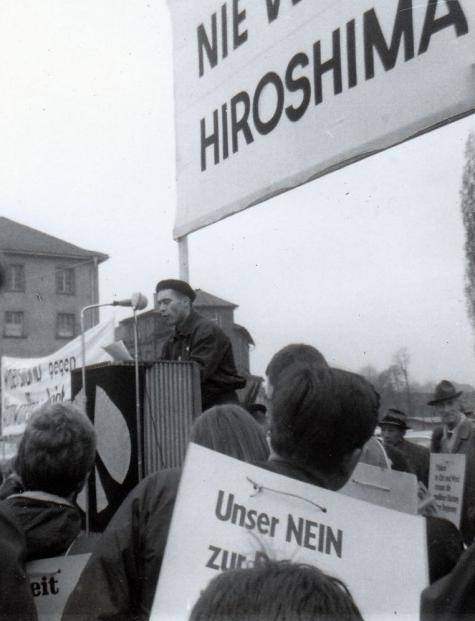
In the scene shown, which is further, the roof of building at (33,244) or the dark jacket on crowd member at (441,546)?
the roof of building at (33,244)

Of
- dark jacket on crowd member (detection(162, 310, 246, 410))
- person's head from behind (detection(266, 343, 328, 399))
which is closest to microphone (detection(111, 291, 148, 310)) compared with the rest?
dark jacket on crowd member (detection(162, 310, 246, 410))

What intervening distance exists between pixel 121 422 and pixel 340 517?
1.76 m

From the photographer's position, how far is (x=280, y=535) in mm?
1311

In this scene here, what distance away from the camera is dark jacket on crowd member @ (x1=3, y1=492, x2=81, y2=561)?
6.51ft

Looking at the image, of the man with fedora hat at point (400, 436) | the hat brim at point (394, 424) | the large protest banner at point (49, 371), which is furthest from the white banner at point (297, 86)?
the large protest banner at point (49, 371)

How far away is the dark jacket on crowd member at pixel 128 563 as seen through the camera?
61.1 inches

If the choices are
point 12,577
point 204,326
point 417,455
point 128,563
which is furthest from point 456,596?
point 417,455

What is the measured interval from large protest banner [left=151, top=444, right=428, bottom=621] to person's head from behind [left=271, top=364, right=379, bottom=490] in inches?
7.6

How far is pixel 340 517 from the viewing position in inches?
52.1

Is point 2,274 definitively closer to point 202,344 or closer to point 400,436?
point 202,344

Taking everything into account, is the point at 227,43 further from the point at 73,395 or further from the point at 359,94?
the point at 73,395

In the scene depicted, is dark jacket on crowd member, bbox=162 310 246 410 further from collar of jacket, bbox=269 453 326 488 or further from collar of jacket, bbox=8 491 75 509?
collar of jacket, bbox=269 453 326 488

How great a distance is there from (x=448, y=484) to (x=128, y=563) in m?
1.18

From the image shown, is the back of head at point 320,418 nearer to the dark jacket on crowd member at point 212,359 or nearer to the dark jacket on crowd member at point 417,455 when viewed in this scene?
the dark jacket on crowd member at point 212,359
